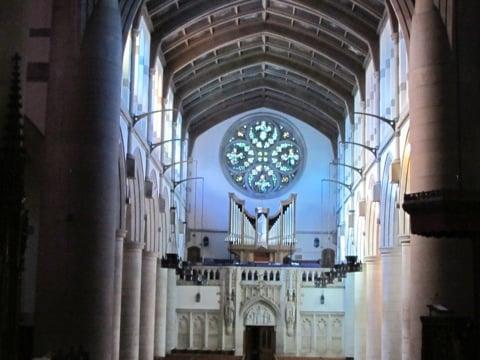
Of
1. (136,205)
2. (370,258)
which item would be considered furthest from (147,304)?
(370,258)

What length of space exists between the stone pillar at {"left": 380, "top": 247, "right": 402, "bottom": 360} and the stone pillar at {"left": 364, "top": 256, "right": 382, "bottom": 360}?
3311 millimetres

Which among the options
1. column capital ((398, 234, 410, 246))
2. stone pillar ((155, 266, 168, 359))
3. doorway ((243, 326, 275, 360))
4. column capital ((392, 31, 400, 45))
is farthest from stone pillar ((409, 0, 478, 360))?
doorway ((243, 326, 275, 360))

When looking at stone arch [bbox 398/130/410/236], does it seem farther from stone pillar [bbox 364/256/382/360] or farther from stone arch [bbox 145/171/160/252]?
stone arch [bbox 145/171/160/252]

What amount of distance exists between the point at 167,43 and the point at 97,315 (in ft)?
57.0

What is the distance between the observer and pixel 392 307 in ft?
89.1

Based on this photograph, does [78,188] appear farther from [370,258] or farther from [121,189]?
[370,258]

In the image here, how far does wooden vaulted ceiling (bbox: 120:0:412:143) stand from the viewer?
99.1ft

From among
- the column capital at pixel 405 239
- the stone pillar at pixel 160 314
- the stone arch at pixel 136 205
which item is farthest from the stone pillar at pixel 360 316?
the stone arch at pixel 136 205

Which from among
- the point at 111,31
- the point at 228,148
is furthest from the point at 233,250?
the point at 111,31

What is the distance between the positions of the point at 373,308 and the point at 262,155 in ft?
56.7

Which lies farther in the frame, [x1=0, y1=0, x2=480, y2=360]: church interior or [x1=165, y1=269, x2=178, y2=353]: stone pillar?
[x1=165, y1=269, x2=178, y2=353]: stone pillar

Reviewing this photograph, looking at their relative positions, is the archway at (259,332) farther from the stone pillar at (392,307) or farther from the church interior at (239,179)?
the stone pillar at (392,307)

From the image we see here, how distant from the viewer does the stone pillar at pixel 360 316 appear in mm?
34844

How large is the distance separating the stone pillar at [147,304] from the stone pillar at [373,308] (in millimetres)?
8255
